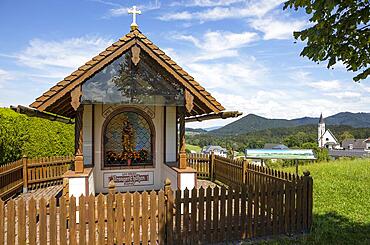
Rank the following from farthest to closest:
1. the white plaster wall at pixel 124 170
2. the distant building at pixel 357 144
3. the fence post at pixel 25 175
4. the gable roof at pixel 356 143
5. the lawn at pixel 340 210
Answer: the gable roof at pixel 356 143 < the distant building at pixel 357 144 < the fence post at pixel 25 175 < the white plaster wall at pixel 124 170 < the lawn at pixel 340 210

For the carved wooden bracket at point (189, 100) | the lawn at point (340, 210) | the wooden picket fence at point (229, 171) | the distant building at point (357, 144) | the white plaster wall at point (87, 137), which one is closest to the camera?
the lawn at point (340, 210)

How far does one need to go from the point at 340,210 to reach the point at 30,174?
1044 cm

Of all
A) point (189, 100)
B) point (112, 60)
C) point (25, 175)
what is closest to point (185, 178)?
point (189, 100)

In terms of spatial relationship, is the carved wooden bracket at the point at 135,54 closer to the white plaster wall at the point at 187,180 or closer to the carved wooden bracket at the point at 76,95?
the carved wooden bracket at the point at 76,95

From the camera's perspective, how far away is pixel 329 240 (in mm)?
6184

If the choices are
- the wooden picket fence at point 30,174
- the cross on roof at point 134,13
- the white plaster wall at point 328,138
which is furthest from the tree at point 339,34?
the white plaster wall at point 328,138

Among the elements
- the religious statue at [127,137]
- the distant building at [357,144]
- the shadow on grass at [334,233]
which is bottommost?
the distant building at [357,144]

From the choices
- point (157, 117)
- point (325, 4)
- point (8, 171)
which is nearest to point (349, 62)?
point (325, 4)

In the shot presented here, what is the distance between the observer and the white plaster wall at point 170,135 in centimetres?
1042

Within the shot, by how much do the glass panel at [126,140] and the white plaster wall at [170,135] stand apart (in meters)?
0.65

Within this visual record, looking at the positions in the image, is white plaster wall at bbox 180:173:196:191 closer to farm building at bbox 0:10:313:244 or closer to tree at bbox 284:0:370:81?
farm building at bbox 0:10:313:244

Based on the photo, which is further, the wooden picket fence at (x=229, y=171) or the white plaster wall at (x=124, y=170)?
the wooden picket fence at (x=229, y=171)

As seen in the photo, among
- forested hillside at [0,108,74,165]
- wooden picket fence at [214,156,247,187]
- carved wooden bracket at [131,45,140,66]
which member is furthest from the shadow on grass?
forested hillside at [0,108,74,165]

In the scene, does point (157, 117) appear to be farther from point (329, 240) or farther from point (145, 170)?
point (329, 240)
